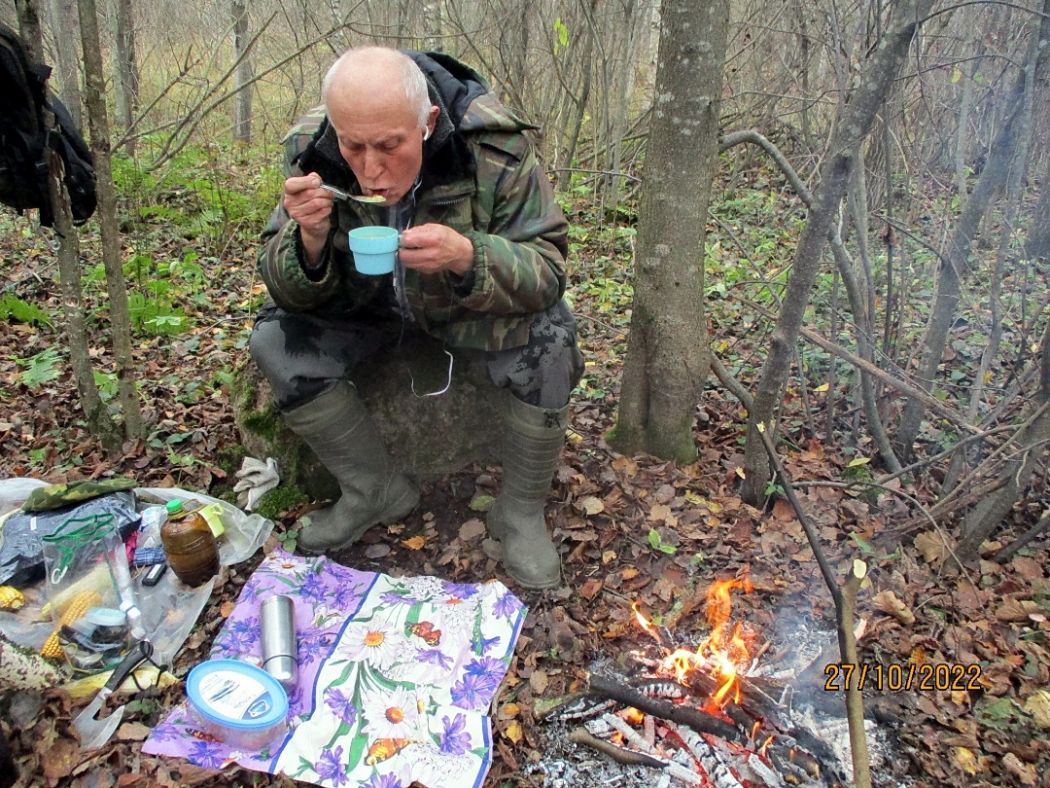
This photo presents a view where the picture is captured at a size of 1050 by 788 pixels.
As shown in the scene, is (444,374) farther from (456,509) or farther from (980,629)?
Answer: (980,629)

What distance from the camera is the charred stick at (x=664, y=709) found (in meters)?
2.06

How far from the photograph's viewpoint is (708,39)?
8.22ft

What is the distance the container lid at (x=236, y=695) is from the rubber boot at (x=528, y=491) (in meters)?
0.94

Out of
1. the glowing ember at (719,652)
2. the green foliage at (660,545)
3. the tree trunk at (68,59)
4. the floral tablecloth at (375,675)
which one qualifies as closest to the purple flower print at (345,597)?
the floral tablecloth at (375,675)

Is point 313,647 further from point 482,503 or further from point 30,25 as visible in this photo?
point 30,25

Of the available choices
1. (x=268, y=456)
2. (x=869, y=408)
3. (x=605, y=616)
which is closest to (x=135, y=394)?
(x=268, y=456)

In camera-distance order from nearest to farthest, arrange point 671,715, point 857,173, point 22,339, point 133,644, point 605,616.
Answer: point 671,715 < point 133,644 < point 605,616 < point 857,173 < point 22,339

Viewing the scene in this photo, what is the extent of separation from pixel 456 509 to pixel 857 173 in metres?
2.23

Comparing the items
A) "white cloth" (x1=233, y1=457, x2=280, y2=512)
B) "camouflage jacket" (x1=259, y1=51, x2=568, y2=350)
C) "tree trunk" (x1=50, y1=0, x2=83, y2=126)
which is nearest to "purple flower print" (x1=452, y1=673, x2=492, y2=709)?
"camouflage jacket" (x1=259, y1=51, x2=568, y2=350)

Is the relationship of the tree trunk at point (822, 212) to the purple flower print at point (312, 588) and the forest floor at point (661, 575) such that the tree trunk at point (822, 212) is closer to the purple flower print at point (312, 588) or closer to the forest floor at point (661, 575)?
the forest floor at point (661, 575)

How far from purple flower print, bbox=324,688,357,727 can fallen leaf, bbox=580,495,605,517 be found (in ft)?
3.92

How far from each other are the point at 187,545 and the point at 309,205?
4.43 ft

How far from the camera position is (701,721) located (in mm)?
2072

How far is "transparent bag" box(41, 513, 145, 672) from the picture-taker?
2.31m
